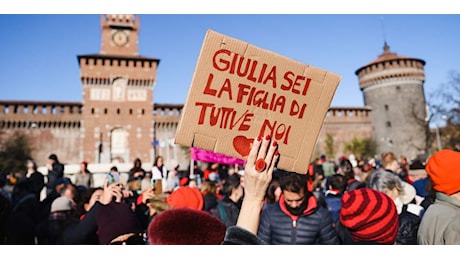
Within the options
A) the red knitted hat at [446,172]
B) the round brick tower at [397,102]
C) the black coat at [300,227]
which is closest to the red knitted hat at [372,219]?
the red knitted hat at [446,172]

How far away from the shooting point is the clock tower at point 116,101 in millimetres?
28453

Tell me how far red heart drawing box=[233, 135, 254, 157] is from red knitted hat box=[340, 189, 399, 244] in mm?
839

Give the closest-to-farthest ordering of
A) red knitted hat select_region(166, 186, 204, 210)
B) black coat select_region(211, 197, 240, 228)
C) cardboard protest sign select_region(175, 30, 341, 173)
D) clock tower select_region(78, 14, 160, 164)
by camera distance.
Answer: cardboard protest sign select_region(175, 30, 341, 173), red knitted hat select_region(166, 186, 204, 210), black coat select_region(211, 197, 240, 228), clock tower select_region(78, 14, 160, 164)

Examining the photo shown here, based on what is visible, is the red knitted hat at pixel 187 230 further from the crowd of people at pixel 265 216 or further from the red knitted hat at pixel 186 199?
the red knitted hat at pixel 186 199

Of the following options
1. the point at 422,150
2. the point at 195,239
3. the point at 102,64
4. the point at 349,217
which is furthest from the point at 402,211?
the point at 422,150

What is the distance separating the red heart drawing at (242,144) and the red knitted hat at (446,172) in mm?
1205

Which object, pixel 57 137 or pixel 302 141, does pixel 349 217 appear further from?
pixel 57 137

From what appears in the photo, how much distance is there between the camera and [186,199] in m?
2.77

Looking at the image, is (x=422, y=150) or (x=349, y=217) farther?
(x=422, y=150)

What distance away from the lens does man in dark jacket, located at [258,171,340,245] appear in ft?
8.45

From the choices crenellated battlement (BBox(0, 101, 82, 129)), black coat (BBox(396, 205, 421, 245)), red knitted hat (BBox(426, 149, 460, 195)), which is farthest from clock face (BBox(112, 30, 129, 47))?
red knitted hat (BBox(426, 149, 460, 195))

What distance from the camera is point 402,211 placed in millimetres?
2625

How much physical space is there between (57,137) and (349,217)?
105ft

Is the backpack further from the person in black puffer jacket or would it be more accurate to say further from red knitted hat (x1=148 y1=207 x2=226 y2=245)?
red knitted hat (x1=148 y1=207 x2=226 y2=245)
